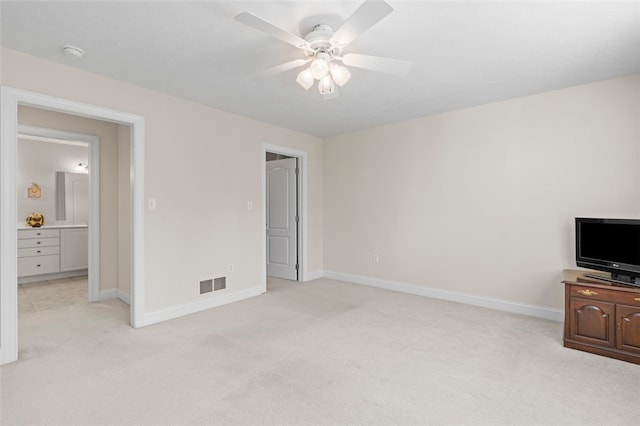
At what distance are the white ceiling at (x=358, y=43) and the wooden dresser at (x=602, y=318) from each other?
196 cm

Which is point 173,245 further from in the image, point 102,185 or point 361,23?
point 361,23

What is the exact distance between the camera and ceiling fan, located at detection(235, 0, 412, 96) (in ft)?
5.79

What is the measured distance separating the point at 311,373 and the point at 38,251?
5.59 meters

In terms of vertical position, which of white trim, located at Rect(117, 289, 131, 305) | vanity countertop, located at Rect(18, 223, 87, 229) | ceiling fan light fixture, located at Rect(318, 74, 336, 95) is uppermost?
ceiling fan light fixture, located at Rect(318, 74, 336, 95)

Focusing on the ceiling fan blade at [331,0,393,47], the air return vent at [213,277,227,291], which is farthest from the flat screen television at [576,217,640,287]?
the air return vent at [213,277,227,291]

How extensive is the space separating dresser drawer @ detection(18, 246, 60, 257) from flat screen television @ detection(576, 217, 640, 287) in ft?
24.7

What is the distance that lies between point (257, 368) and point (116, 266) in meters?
3.23

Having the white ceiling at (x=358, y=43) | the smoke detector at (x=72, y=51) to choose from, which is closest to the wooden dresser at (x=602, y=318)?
the white ceiling at (x=358, y=43)

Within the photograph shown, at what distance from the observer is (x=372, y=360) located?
2578mm

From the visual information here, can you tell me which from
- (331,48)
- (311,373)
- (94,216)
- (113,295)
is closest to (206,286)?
(113,295)

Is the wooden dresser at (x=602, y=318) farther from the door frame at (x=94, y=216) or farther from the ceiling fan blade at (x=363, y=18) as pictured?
the door frame at (x=94, y=216)

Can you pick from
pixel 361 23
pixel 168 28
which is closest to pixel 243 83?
pixel 168 28

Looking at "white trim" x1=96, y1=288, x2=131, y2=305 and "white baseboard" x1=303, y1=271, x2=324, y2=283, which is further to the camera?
"white baseboard" x1=303, y1=271, x2=324, y2=283

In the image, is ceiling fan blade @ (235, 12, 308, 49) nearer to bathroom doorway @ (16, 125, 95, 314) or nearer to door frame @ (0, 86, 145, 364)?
door frame @ (0, 86, 145, 364)
